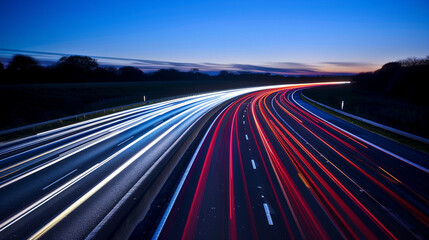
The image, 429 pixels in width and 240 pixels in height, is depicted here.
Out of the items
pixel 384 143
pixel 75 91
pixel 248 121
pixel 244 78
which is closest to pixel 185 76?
pixel 244 78

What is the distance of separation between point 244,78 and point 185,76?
146 feet

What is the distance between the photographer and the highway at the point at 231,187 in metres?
6.44

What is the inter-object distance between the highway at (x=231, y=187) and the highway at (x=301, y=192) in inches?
1.6

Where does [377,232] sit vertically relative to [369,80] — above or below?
below

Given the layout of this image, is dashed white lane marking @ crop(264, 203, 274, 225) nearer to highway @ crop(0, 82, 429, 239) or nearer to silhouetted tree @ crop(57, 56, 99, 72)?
highway @ crop(0, 82, 429, 239)

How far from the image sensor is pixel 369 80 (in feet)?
245

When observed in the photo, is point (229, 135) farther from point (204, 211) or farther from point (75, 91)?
point (75, 91)

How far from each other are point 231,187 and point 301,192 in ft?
9.08

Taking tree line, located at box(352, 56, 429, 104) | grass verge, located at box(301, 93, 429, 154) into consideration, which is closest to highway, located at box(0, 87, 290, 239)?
grass verge, located at box(301, 93, 429, 154)

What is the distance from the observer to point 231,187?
28.9ft

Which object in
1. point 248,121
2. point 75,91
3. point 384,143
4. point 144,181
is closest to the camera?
point 144,181

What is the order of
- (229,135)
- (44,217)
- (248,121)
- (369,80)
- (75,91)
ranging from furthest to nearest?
(369,80) → (75,91) → (248,121) → (229,135) → (44,217)

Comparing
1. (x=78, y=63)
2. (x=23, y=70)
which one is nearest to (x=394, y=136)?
(x=23, y=70)

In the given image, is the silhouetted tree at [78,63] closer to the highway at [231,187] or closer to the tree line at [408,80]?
the highway at [231,187]
